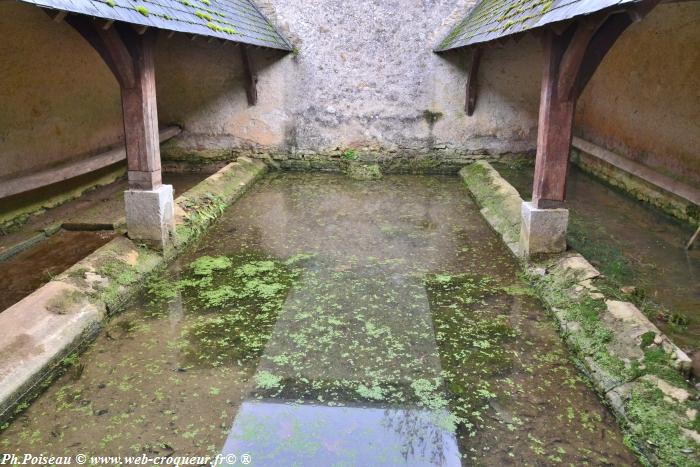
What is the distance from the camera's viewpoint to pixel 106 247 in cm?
385

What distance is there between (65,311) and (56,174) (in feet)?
8.37

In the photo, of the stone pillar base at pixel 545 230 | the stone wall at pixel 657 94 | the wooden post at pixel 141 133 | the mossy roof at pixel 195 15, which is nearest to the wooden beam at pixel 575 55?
the stone pillar base at pixel 545 230

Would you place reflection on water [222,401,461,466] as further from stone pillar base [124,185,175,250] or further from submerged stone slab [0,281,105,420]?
stone pillar base [124,185,175,250]

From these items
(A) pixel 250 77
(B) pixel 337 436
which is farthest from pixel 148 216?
(A) pixel 250 77

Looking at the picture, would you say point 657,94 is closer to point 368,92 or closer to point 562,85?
point 562,85

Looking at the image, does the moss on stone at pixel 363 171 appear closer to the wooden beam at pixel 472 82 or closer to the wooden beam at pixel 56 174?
the wooden beam at pixel 472 82

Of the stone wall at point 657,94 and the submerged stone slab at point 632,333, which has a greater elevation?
the stone wall at point 657,94

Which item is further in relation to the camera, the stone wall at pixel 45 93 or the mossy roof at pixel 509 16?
the stone wall at pixel 45 93

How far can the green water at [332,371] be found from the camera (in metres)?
2.19

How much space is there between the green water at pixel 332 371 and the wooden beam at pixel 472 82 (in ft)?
10.9

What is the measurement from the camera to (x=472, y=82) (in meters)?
7.04

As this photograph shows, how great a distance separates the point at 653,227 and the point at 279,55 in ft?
16.5

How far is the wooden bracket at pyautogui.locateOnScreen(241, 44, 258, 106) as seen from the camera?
7.00m

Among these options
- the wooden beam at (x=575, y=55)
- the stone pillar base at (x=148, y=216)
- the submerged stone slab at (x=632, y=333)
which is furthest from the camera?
the stone pillar base at (x=148, y=216)
